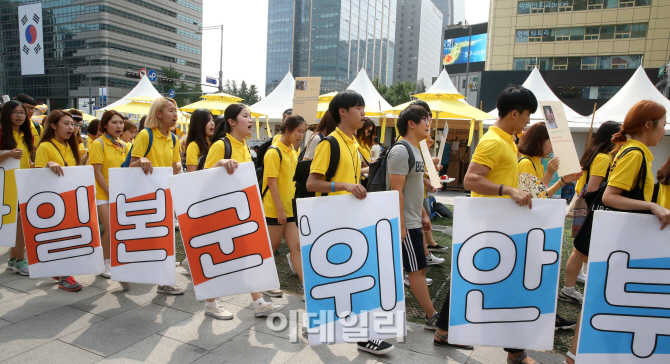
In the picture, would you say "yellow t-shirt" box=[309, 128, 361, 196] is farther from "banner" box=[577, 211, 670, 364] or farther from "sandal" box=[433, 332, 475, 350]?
"banner" box=[577, 211, 670, 364]

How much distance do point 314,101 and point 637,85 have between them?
11.6 m

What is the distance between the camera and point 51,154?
3.98m

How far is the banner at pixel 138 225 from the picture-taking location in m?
3.62

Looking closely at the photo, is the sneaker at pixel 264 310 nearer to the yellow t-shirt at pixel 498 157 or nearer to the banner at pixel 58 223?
the banner at pixel 58 223

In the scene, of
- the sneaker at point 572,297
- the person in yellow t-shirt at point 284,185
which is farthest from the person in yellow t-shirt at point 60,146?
the sneaker at point 572,297

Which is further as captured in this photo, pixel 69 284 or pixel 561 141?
pixel 69 284

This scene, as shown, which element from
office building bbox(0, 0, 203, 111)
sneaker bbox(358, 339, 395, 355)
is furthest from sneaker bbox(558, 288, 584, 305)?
office building bbox(0, 0, 203, 111)

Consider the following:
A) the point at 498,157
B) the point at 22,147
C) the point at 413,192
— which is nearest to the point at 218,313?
the point at 413,192

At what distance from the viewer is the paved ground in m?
2.81

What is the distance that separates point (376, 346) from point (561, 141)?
230 cm

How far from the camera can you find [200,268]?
307cm

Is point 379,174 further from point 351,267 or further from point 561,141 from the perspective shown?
point 561,141

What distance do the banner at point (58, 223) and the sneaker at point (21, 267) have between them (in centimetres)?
92

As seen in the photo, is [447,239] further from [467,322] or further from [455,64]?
[455,64]
